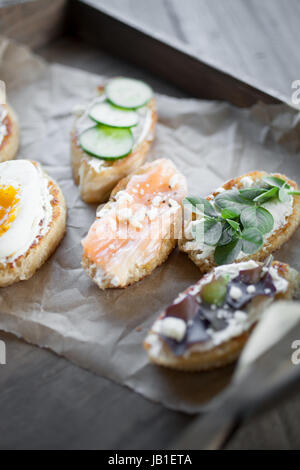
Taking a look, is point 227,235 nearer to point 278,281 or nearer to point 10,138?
point 278,281

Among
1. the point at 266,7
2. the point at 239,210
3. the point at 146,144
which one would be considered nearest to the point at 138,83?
the point at 146,144

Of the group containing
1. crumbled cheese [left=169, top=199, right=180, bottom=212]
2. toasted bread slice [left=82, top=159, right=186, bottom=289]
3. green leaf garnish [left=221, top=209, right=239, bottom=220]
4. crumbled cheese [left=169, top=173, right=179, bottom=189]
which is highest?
green leaf garnish [left=221, top=209, right=239, bottom=220]

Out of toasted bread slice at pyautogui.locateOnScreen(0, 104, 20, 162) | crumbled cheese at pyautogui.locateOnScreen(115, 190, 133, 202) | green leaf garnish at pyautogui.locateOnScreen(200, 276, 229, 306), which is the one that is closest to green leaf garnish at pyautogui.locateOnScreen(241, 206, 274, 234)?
green leaf garnish at pyautogui.locateOnScreen(200, 276, 229, 306)

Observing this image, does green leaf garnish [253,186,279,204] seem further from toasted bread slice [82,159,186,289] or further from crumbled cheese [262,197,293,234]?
toasted bread slice [82,159,186,289]

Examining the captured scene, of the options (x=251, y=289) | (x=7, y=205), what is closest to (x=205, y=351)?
(x=251, y=289)

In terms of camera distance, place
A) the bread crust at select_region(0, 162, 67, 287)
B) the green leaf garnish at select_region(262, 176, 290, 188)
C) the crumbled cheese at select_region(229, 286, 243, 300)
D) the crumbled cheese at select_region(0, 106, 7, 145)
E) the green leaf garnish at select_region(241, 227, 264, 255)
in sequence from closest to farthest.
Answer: the crumbled cheese at select_region(229, 286, 243, 300) < the green leaf garnish at select_region(241, 227, 264, 255) < the bread crust at select_region(0, 162, 67, 287) < the green leaf garnish at select_region(262, 176, 290, 188) < the crumbled cheese at select_region(0, 106, 7, 145)

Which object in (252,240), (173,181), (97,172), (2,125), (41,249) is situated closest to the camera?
(252,240)
